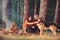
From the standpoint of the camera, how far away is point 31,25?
11.0ft

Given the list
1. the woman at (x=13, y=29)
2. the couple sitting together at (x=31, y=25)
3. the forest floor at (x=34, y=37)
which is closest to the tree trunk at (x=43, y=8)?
the couple sitting together at (x=31, y=25)

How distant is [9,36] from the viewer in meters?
3.33

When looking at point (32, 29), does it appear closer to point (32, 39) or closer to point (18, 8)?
point (32, 39)

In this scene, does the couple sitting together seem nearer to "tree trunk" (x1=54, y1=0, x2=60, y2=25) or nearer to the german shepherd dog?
the german shepherd dog

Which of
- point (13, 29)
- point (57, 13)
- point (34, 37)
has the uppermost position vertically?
point (57, 13)

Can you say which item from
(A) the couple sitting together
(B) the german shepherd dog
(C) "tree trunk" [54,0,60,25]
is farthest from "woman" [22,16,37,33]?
(C) "tree trunk" [54,0,60,25]

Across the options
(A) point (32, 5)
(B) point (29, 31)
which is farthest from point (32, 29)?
(A) point (32, 5)

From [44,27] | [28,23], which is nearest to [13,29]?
[28,23]

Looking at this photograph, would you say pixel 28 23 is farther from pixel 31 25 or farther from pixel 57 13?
pixel 57 13

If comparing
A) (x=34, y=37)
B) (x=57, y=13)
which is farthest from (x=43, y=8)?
(x=34, y=37)

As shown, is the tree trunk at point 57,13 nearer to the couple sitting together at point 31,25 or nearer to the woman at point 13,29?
the couple sitting together at point 31,25

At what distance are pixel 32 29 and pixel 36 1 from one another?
1.24 feet

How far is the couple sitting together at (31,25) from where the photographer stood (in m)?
3.32

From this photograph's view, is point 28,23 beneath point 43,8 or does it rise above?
beneath
